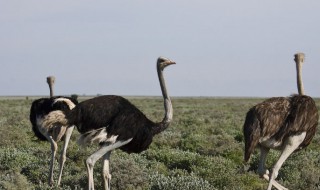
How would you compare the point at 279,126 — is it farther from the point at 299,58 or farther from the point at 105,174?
the point at 105,174

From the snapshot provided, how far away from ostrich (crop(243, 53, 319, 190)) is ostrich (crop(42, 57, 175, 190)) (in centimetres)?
119

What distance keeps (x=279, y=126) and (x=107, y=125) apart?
213 centimetres

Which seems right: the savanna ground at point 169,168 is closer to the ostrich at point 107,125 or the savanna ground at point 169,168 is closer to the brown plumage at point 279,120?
the ostrich at point 107,125

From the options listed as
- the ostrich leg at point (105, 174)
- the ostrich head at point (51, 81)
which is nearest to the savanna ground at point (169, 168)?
the ostrich leg at point (105, 174)

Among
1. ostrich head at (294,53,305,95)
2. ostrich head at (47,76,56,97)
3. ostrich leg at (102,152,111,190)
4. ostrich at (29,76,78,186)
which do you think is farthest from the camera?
ostrich head at (47,76,56,97)

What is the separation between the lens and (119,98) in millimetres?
8242

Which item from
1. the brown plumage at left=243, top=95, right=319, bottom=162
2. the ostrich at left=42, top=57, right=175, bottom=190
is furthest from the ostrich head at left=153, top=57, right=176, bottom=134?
the brown plumage at left=243, top=95, right=319, bottom=162

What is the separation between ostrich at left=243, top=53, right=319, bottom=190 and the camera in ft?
25.2

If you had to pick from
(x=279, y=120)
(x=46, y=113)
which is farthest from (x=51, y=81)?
(x=279, y=120)

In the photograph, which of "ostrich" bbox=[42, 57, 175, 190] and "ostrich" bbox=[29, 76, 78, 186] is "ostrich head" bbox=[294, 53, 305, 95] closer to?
"ostrich" bbox=[42, 57, 175, 190]

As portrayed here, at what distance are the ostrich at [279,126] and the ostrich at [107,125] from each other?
119cm

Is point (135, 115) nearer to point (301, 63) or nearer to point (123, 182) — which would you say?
point (123, 182)

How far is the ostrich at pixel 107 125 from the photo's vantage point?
7891 mm

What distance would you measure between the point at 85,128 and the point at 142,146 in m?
0.77
